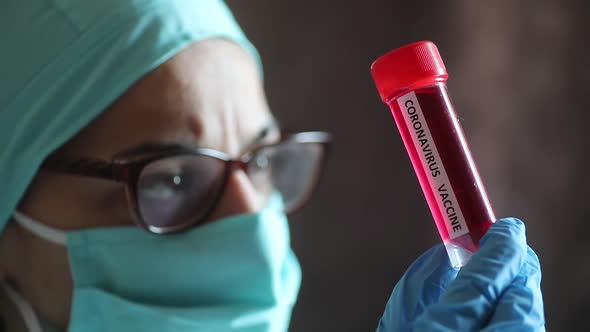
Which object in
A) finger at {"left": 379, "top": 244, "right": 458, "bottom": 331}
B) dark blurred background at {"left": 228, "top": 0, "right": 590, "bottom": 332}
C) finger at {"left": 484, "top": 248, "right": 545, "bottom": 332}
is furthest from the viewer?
dark blurred background at {"left": 228, "top": 0, "right": 590, "bottom": 332}

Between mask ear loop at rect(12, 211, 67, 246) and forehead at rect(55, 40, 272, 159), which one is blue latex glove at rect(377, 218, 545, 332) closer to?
forehead at rect(55, 40, 272, 159)

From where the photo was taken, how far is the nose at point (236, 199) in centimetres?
99

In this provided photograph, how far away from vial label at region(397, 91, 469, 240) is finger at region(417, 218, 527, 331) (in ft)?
0.11

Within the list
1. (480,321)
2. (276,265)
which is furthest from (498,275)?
(276,265)

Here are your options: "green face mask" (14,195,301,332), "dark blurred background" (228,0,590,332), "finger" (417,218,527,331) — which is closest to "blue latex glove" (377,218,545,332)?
"finger" (417,218,527,331)

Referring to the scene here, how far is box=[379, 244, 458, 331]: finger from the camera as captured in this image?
30.9 inches

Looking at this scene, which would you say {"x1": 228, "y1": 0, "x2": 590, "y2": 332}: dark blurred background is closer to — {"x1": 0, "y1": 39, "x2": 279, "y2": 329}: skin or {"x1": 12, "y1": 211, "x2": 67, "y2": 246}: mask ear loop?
{"x1": 0, "y1": 39, "x2": 279, "y2": 329}: skin

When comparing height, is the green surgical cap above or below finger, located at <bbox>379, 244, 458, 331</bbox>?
above

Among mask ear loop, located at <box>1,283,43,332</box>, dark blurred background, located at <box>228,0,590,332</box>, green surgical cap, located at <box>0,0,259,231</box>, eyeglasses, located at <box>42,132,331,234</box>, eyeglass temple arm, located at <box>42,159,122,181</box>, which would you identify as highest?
green surgical cap, located at <box>0,0,259,231</box>

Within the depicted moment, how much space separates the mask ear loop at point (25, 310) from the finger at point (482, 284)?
24.5 inches

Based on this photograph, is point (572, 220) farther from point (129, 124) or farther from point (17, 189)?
point (17, 189)

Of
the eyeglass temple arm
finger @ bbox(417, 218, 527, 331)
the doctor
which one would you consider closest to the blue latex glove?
finger @ bbox(417, 218, 527, 331)

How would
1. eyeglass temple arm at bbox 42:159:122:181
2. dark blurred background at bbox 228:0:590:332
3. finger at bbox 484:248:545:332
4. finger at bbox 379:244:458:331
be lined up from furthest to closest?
dark blurred background at bbox 228:0:590:332, eyeglass temple arm at bbox 42:159:122:181, finger at bbox 379:244:458:331, finger at bbox 484:248:545:332

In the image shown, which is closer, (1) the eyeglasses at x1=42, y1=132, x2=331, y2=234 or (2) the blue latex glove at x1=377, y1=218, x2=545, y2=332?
(2) the blue latex glove at x1=377, y1=218, x2=545, y2=332
